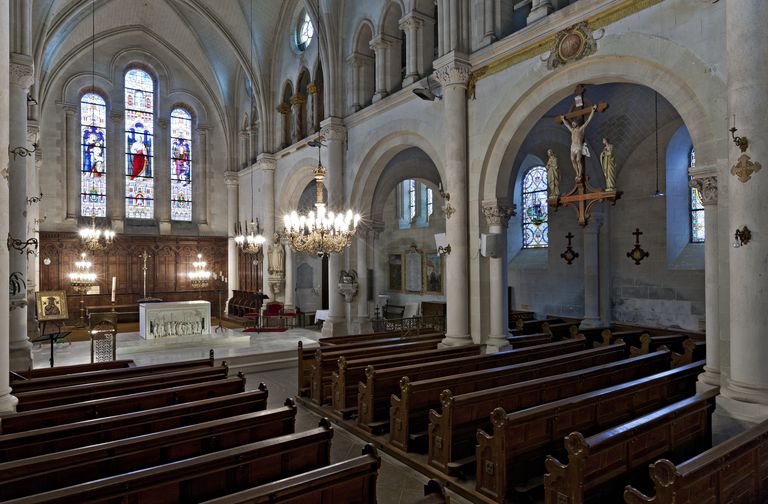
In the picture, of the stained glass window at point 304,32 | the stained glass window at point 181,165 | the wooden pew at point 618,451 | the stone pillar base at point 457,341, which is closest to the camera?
the wooden pew at point 618,451

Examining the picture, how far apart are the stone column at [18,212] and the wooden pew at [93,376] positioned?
7.97 feet

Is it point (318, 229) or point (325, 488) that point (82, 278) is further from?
point (325, 488)

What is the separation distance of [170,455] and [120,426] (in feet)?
3.06

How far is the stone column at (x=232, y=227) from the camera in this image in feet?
79.6

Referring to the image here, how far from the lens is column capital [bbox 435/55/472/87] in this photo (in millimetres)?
11095

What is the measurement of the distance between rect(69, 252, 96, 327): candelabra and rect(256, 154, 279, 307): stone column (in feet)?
20.7

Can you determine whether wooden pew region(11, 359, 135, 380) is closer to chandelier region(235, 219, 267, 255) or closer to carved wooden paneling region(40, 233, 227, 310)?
chandelier region(235, 219, 267, 255)

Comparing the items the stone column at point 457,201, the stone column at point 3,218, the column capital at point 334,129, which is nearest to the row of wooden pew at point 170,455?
the stone column at point 3,218

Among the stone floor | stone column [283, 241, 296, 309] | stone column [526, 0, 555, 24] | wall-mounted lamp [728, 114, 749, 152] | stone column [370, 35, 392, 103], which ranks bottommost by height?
the stone floor

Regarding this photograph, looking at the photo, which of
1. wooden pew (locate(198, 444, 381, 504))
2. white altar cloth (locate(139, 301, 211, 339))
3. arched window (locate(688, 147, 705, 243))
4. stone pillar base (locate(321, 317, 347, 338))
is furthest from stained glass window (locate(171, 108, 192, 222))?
wooden pew (locate(198, 444, 381, 504))

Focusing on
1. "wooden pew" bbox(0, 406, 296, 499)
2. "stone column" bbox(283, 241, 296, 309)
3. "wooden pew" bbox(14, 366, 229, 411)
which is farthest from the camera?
"stone column" bbox(283, 241, 296, 309)

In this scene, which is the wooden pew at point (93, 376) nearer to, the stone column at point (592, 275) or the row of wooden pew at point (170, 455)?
the row of wooden pew at point (170, 455)

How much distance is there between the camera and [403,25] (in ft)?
43.5

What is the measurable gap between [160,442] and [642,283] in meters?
13.4
